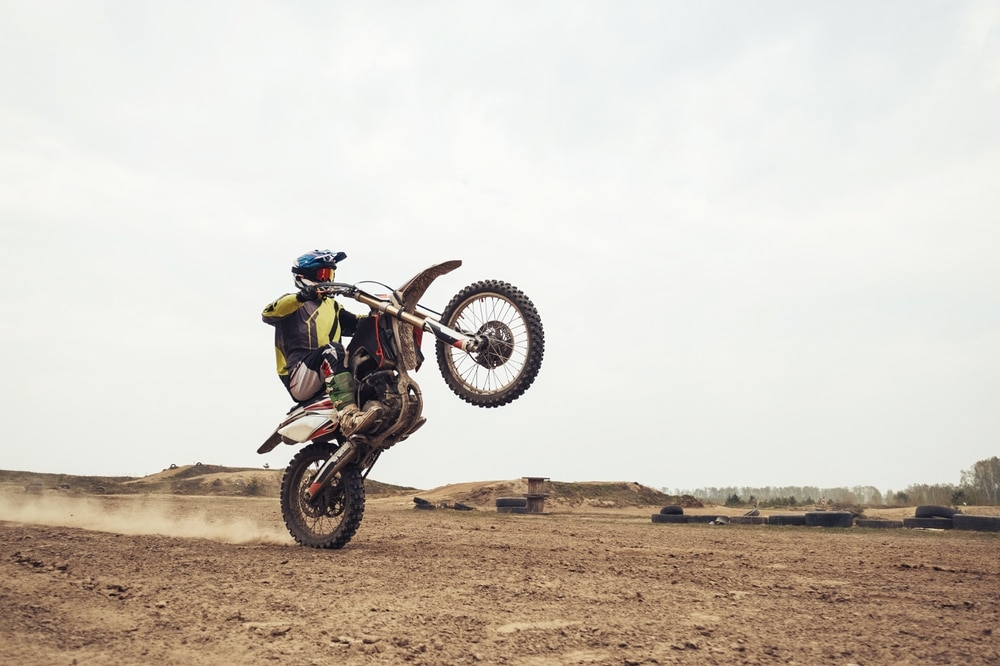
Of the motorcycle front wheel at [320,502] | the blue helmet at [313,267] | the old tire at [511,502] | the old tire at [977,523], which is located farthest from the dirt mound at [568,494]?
the blue helmet at [313,267]

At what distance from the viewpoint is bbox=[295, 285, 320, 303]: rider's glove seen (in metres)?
9.82

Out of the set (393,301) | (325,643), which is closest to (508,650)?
(325,643)

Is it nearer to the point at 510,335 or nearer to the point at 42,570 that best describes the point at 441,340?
the point at 510,335

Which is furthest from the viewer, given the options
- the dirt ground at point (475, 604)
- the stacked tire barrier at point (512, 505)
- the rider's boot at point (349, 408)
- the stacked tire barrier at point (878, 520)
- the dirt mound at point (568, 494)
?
the dirt mound at point (568, 494)

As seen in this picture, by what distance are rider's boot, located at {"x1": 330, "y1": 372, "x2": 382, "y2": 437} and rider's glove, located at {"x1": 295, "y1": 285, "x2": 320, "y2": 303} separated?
105 cm

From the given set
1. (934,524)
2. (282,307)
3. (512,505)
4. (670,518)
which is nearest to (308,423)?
(282,307)

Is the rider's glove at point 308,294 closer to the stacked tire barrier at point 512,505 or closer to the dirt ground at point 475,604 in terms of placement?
the dirt ground at point 475,604

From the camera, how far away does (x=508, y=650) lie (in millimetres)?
4773

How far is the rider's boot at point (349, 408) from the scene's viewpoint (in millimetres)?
9289

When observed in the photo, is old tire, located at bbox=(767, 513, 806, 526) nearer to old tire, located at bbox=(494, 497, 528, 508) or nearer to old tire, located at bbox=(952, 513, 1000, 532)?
old tire, located at bbox=(952, 513, 1000, 532)

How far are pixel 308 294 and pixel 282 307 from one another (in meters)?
0.41

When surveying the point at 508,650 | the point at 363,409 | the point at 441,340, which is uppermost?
the point at 441,340

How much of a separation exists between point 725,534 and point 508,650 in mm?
11382

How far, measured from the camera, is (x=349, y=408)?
9555 millimetres
